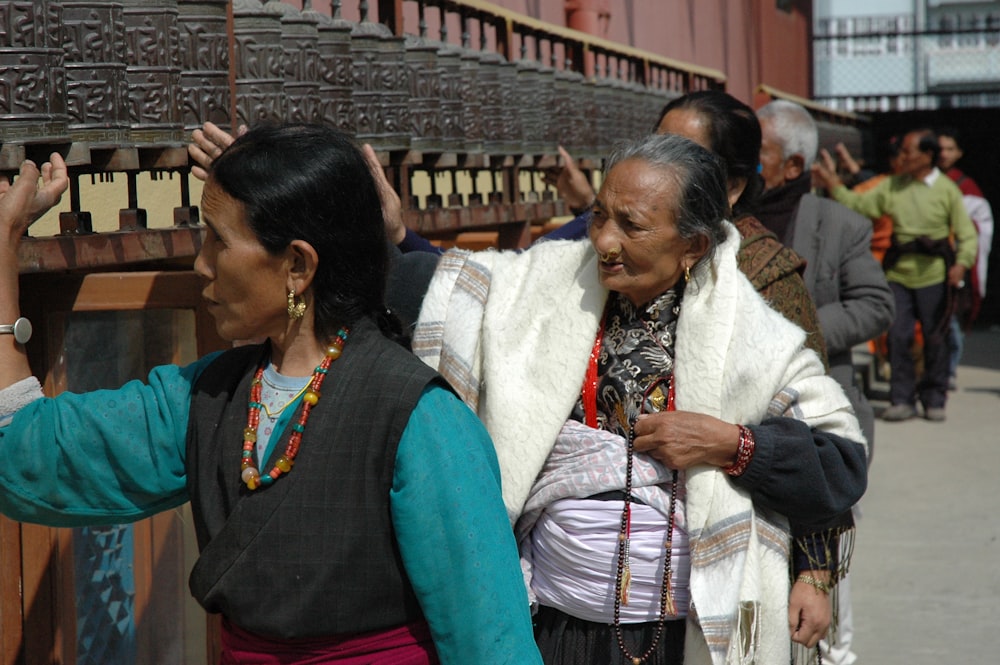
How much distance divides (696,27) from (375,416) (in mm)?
11613

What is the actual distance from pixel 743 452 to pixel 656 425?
0.50ft

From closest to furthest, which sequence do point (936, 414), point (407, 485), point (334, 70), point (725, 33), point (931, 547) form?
point (407, 485), point (334, 70), point (931, 547), point (936, 414), point (725, 33)

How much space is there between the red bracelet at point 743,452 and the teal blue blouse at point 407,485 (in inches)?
23.3

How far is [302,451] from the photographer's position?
164cm

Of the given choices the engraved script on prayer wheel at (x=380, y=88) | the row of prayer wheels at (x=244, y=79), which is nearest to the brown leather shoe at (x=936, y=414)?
the row of prayer wheels at (x=244, y=79)

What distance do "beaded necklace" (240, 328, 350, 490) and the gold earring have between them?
60 mm

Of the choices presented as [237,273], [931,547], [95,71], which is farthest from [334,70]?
[931,547]

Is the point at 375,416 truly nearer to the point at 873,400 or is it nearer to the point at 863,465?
the point at 863,465

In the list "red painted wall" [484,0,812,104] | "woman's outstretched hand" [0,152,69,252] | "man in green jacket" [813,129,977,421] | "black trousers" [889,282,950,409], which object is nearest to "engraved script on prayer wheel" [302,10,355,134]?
"woman's outstretched hand" [0,152,69,252]

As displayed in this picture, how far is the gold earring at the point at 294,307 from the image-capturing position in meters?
1.69

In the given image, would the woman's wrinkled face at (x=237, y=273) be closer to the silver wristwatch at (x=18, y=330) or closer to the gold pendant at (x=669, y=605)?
the silver wristwatch at (x=18, y=330)

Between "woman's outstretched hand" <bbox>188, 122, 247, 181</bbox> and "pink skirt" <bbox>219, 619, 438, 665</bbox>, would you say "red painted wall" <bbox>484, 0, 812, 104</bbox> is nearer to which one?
"woman's outstretched hand" <bbox>188, 122, 247, 181</bbox>

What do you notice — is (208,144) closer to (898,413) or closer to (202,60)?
(202,60)

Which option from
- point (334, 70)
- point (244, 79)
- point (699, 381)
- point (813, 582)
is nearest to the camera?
point (699, 381)
